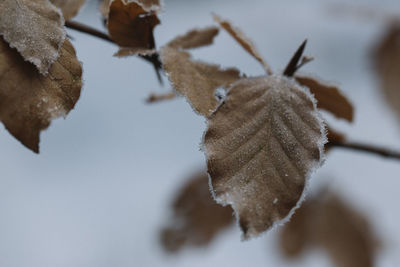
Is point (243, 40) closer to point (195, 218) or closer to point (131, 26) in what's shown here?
point (131, 26)

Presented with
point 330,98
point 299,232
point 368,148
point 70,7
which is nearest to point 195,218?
point 299,232

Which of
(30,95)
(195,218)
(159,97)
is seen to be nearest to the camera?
(30,95)

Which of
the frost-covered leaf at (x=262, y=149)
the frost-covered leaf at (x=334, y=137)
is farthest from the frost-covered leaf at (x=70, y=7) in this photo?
the frost-covered leaf at (x=334, y=137)

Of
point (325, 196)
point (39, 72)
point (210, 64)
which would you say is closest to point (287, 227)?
point (325, 196)

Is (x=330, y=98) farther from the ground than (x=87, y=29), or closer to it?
closer to it

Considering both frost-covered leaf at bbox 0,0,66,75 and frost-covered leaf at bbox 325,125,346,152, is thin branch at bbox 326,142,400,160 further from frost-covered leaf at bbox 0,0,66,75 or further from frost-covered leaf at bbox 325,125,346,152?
frost-covered leaf at bbox 0,0,66,75

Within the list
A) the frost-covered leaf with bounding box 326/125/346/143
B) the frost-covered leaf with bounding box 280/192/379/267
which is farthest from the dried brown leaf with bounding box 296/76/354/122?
the frost-covered leaf with bounding box 280/192/379/267

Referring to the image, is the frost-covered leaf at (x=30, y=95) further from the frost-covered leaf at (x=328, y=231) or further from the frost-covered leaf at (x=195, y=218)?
the frost-covered leaf at (x=328, y=231)
